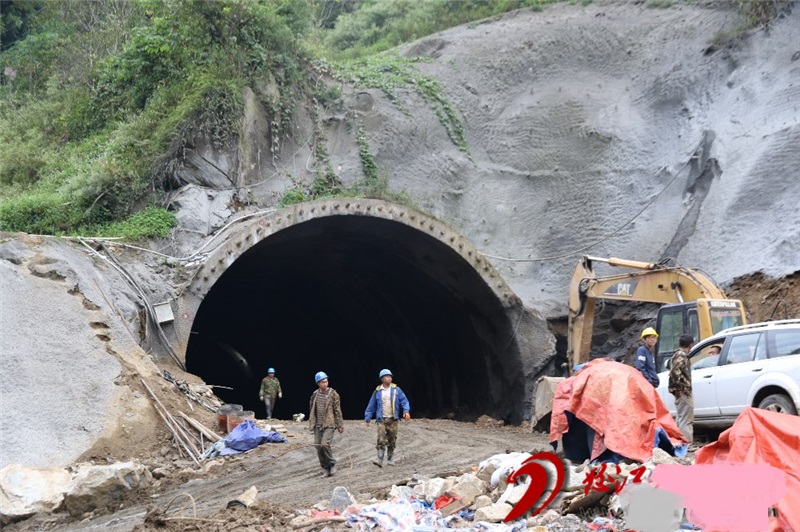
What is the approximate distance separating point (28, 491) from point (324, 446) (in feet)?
11.3

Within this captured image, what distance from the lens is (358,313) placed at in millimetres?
24109

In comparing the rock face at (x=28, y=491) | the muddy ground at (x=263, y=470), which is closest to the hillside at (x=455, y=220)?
the muddy ground at (x=263, y=470)

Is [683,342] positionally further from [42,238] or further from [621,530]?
[42,238]

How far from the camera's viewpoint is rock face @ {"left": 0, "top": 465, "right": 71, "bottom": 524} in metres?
9.58

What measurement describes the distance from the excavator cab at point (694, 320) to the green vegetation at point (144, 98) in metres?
6.76

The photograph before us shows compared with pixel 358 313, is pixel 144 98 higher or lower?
higher

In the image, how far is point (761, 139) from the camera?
19406 mm

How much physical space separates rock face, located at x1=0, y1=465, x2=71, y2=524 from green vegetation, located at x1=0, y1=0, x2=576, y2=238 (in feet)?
23.2

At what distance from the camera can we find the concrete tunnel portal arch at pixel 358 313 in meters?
17.8

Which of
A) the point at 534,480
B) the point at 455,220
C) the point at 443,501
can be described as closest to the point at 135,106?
the point at 455,220

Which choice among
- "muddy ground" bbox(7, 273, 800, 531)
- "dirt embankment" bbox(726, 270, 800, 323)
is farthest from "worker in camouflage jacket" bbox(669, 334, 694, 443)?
"dirt embankment" bbox(726, 270, 800, 323)

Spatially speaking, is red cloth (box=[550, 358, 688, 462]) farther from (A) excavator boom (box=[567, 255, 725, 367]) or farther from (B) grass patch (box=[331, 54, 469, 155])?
(B) grass patch (box=[331, 54, 469, 155])

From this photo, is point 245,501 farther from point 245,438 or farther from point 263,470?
point 245,438

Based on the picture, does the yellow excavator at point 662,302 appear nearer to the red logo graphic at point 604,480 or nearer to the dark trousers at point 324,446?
the dark trousers at point 324,446
